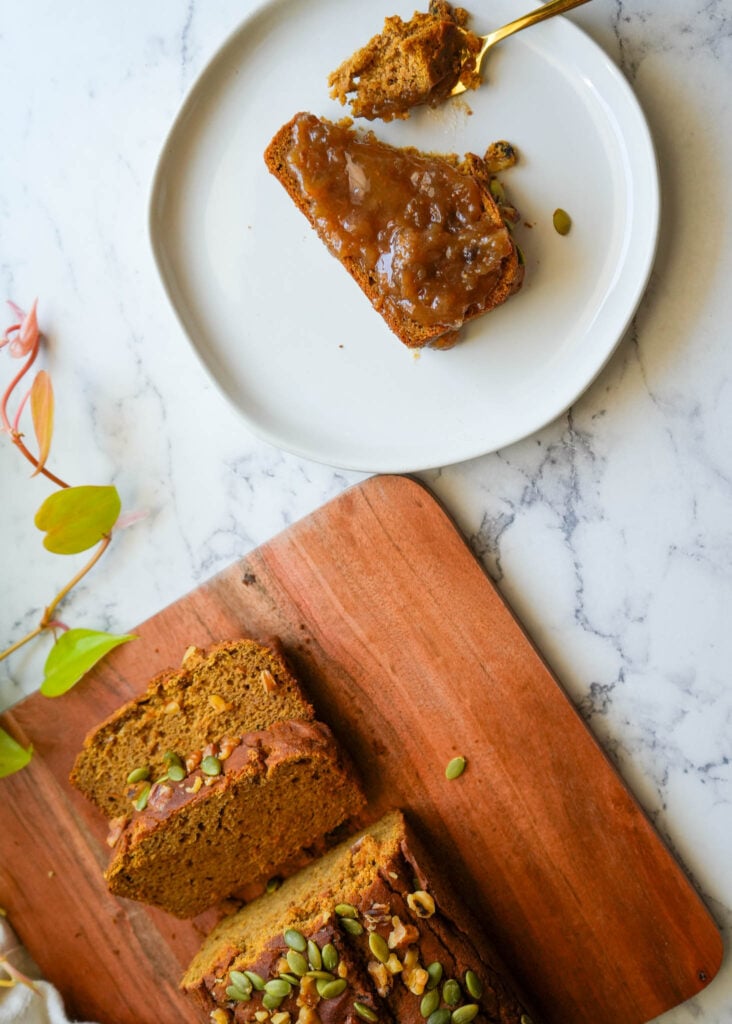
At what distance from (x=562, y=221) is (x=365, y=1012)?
8.07 feet

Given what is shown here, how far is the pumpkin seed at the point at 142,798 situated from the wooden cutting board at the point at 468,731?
0.35 metres

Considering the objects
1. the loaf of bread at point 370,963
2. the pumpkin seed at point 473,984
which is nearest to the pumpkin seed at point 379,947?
the loaf of bread at point 370,963

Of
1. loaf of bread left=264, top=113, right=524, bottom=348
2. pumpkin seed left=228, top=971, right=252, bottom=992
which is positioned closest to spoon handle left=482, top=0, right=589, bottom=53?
loaf of bread left=264, top=113, right=524, bottom=348

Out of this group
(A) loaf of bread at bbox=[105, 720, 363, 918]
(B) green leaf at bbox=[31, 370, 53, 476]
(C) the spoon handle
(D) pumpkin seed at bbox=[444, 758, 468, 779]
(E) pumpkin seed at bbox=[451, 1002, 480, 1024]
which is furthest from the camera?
(B) green leaf at bbox=[31, 370, 53, 476]

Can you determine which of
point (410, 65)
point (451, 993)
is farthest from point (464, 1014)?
point (410, 65)

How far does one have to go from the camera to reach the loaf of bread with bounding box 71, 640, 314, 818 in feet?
9.55

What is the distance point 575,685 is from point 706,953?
0.94 m

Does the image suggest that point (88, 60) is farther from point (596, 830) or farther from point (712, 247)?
point (596, 830)

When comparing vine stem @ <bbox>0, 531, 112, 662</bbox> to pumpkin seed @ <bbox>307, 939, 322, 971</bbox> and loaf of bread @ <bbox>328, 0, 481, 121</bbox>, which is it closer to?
pumpkin seed @ <bbox>307, 939, 322, 971</bbox>

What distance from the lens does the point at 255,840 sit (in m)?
2.98

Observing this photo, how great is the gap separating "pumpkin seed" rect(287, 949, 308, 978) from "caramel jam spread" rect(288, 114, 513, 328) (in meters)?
1.96

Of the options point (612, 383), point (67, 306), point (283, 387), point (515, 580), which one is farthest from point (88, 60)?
point (515, 580)

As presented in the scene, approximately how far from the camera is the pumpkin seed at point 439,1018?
2.64 meters

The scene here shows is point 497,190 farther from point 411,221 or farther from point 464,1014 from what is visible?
point 464,1014
